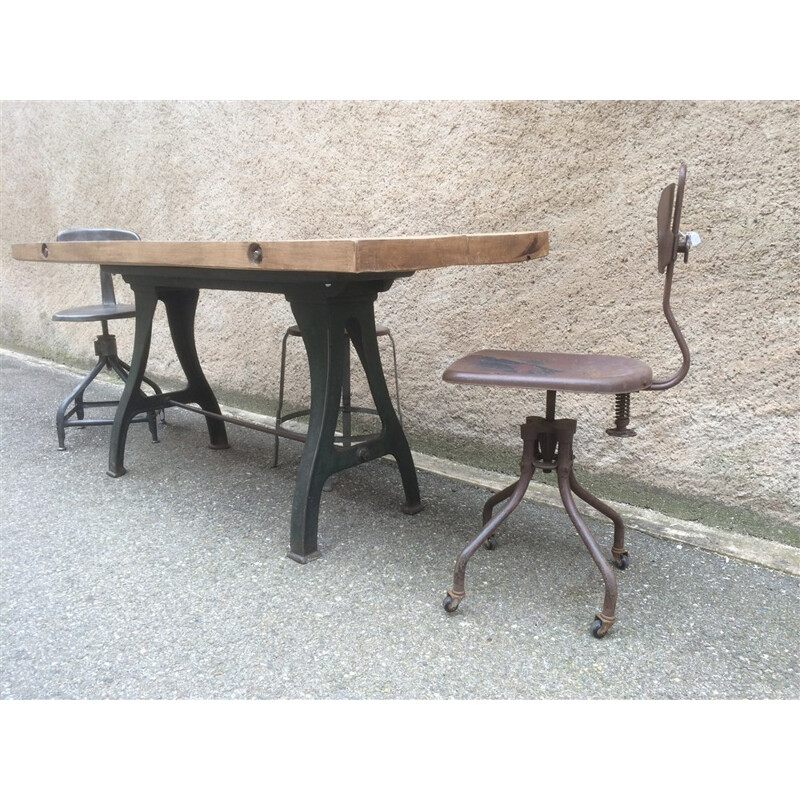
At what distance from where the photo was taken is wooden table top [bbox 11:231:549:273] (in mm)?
1638

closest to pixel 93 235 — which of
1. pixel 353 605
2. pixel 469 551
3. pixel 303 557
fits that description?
pixel 303 557

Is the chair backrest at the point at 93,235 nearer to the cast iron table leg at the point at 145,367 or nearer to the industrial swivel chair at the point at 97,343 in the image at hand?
the industrial swivel chair at the point at 97,343

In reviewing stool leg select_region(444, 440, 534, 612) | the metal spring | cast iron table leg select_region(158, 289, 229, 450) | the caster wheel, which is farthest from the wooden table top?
the caster wheel

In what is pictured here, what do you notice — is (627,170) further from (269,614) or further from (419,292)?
(269,614)

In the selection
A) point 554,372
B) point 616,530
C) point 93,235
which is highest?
point 93,235

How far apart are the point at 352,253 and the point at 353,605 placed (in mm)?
966

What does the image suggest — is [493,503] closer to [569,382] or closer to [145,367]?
[569,382]

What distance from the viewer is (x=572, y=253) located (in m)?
2.57

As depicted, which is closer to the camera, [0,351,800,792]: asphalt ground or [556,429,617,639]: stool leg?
[0,351,800,792]: asphalt ground

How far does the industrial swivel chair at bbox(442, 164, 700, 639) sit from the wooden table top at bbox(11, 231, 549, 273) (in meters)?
0.29

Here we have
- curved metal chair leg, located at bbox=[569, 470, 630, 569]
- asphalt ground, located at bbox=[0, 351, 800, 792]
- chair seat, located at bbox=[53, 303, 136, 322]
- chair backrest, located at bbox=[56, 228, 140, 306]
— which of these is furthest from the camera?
chair backrest, located at bbox=[56, 228, 140, 306]

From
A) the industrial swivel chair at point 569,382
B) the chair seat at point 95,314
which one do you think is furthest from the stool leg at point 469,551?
the chair seat at point 95,314

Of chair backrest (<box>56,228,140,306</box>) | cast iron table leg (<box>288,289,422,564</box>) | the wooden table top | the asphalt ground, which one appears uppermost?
the wooden table top

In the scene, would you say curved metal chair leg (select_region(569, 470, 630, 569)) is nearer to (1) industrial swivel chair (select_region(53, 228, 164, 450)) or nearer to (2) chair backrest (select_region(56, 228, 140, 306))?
(1) industrial swivel chair (select_region(53, 228, 164, 450))
